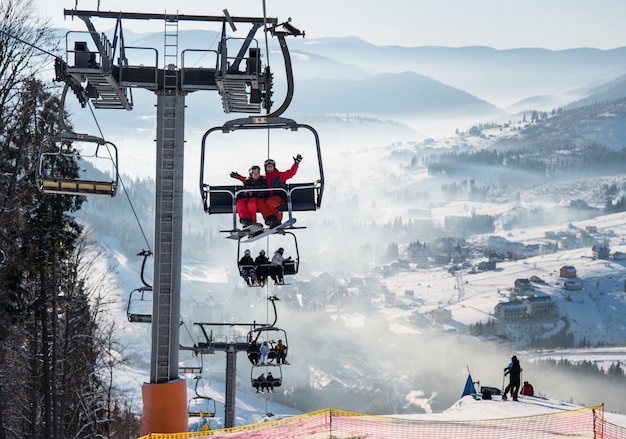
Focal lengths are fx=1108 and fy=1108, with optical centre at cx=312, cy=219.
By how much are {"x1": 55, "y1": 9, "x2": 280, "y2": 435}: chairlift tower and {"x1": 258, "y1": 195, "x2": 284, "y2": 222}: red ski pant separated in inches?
57.5

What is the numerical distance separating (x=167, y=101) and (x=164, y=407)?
4305mm

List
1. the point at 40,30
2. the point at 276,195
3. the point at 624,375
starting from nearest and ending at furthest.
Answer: the point at 276,195 < the point at 40,30 < the point at 624,375

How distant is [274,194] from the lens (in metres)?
16.9

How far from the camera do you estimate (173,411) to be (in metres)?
15.7

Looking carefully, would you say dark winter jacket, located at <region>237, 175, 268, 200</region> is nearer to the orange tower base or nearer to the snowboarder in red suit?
the snowboarder in red suit

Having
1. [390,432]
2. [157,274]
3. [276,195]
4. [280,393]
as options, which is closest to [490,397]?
[390,432]

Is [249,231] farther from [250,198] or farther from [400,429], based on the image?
[400,429]

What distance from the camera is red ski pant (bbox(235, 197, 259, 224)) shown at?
1700 centimetres

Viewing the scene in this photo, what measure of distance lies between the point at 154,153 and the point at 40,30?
13251 millimetres

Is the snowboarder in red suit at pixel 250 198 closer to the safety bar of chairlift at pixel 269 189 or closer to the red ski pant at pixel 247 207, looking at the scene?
the red ski pant at pixel 247 207

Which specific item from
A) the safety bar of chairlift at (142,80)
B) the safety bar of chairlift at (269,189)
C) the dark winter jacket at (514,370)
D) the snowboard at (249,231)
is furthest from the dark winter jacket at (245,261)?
the dark winter jacket at (514,370)

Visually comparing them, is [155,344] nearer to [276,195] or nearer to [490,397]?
[276,195]

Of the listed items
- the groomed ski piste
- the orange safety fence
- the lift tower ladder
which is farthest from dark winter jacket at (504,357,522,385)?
the lift tower ladder

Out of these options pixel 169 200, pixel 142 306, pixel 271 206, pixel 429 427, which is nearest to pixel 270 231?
pixel 271 206
